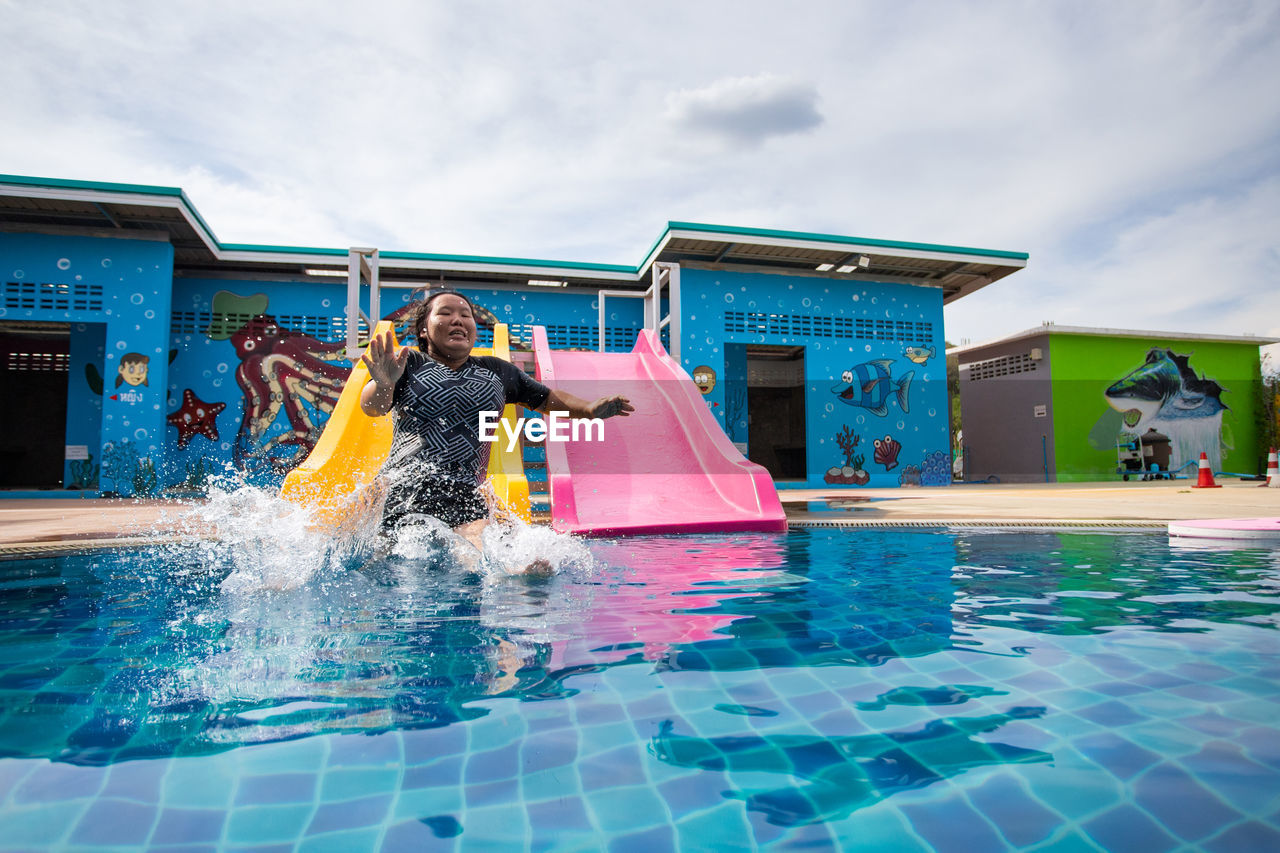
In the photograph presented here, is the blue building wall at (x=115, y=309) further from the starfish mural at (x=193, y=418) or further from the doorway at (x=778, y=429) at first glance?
the doorway at (x=778, y=429)

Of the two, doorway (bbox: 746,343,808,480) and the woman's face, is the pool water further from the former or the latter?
doorway (bbox: 746,343,808,480)

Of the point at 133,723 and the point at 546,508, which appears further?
the point at 546,508

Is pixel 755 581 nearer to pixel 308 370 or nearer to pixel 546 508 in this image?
pixel 546 508

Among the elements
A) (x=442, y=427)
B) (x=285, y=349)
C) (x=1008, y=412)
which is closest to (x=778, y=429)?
(x=1008, y=412)

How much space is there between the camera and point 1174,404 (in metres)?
17.4

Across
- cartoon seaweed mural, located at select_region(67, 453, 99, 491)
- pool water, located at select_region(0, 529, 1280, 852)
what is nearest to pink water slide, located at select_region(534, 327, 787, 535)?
pool water, located at select_region(0, 529, 1280, 852)

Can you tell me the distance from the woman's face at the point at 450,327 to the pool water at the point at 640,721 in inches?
49.9

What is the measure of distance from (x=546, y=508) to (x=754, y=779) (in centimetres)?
628

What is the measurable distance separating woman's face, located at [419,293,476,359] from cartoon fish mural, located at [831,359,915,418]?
1123cm

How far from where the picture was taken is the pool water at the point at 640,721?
1.01 m

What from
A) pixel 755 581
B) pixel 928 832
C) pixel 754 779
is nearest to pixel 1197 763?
pixel 928 832

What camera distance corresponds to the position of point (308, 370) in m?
12.3

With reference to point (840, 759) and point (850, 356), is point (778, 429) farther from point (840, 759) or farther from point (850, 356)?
point (840, 759)

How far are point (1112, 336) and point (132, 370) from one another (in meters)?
20.7
